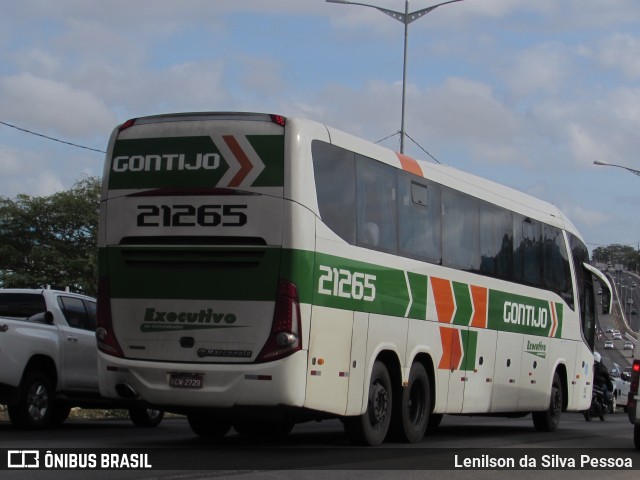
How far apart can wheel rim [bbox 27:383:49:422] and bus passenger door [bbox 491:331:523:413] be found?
22.3 feet

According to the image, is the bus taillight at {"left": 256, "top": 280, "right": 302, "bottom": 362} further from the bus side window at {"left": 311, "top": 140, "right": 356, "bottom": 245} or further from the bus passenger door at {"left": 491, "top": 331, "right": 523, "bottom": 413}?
the bus passenger door at {"left": 491, "top": 331, "right": 523, "bottom": 413}

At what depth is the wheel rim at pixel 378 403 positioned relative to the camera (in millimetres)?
14409

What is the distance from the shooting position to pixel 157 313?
42.7ft

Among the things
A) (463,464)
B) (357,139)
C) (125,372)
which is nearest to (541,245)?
(357,139)

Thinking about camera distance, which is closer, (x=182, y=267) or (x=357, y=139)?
(x=182, y=267)

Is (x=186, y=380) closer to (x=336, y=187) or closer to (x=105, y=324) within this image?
(x=105, y=324)

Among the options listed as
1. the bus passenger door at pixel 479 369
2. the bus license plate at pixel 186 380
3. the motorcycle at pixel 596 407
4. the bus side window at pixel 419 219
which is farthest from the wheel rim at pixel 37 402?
the motorcycle at pixel 596 407

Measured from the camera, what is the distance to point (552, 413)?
21422mm

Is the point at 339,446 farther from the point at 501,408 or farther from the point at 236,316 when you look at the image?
the point at 501,408

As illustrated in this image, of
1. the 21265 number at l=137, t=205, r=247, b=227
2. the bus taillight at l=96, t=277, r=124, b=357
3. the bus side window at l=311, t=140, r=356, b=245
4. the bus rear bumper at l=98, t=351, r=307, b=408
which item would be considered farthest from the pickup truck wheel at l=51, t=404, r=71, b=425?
the bus side window at l=311, t=140, r=356, b=245

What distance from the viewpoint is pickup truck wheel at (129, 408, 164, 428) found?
1856cm

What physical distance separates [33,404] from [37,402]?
100 mm

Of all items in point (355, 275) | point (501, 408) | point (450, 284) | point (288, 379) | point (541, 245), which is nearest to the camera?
point (288, 379)

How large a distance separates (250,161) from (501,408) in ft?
25.6
